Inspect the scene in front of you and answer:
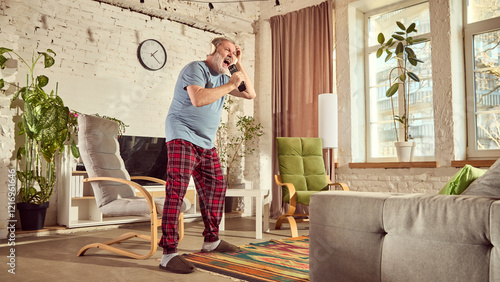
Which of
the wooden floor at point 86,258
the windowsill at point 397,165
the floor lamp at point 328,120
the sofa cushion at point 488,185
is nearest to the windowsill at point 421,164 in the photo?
the windowsill at point 397,165

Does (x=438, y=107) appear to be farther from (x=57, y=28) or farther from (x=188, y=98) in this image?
(x=57, y=28)

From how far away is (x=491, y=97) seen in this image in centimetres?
471

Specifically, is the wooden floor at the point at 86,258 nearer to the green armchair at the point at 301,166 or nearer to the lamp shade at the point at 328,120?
the green armchair at the point at 301,166

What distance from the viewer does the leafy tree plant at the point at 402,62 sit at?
4.86m

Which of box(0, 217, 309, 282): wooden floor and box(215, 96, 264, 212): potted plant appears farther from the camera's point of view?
box(215, 96, 264, 212): potted plant

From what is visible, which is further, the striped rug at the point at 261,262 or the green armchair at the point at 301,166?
the green armchair at the point at 301,166

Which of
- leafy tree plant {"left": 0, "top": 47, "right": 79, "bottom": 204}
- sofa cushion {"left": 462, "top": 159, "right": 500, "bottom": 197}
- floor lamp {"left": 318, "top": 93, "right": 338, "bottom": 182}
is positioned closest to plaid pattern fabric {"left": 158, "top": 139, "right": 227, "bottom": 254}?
sofa cushion {"left": 462, "top": 159, "right": 500, "bottom": 197}

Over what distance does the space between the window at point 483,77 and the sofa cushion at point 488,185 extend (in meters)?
3.40

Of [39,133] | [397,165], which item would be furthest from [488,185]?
[39,133]

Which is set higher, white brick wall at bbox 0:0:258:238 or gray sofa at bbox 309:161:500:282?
white brick wall at bbox 0:0:258:238

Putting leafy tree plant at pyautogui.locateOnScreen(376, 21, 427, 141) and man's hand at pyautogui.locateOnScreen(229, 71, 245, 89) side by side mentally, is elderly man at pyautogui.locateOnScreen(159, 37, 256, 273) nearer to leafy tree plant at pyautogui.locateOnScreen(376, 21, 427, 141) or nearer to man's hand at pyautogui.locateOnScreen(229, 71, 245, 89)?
man's hand at pyautogui.locateOnScreen(229, 71, 245, 89)

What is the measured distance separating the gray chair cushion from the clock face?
226 cm

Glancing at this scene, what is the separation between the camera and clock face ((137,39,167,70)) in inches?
223

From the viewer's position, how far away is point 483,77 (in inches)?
189
